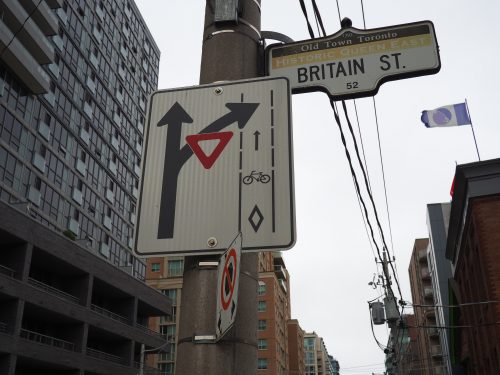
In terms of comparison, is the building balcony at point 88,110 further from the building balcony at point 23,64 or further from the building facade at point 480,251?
the building facade at point 480,251

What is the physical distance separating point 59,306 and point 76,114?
19.7 meters

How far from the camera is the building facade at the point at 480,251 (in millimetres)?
27266

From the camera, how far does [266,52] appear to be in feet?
11.8

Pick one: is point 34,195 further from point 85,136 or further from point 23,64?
point 85,136

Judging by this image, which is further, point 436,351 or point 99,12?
point 436,351

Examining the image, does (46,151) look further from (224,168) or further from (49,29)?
(224,168)

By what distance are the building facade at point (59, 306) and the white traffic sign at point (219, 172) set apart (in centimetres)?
3197

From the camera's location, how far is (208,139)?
2867mm

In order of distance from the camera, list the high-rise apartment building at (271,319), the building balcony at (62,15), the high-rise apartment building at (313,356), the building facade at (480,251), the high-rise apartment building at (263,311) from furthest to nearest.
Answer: the high-rise apartment building at (313,356) → the high-rise apartment building at (271,319) → the high-rise apartment building at (263,311) → the building balcony at (62,15) → the building facade at (480,251)

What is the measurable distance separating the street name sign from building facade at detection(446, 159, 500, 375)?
22222 mm

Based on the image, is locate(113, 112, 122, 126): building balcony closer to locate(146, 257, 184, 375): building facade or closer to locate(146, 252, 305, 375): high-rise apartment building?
locate(146, 252, 305, 375): high-rise apartment building

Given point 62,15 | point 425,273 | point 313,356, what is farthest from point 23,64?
point 313,356

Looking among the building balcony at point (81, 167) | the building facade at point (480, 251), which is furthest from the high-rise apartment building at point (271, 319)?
the building facade at point (480, 251)

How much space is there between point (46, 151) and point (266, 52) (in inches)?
1687
